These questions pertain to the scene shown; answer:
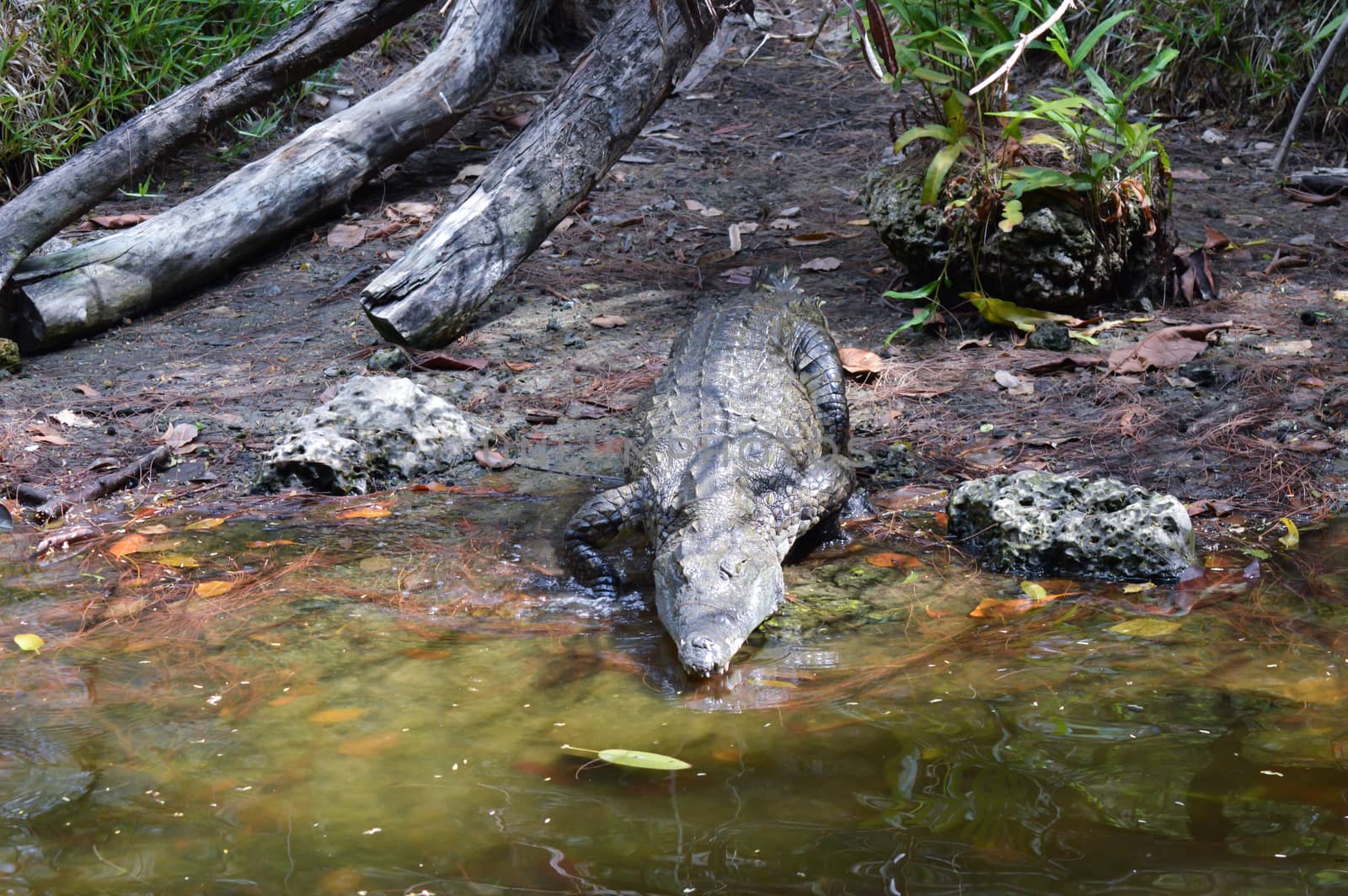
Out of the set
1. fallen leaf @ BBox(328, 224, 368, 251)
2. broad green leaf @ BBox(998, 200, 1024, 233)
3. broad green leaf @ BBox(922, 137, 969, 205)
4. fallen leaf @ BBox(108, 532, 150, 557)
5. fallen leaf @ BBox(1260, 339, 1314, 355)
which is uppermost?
broad green leaf @ BBox(922, 137, 969, 205)

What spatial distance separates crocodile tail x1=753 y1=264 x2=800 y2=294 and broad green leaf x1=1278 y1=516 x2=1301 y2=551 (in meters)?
2.30

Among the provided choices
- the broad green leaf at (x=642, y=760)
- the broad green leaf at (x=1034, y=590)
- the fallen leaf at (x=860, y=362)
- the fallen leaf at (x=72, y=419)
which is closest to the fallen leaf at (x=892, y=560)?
the broad green leaf at (x=1034, y=590)

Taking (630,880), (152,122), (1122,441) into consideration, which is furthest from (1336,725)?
(152,122)

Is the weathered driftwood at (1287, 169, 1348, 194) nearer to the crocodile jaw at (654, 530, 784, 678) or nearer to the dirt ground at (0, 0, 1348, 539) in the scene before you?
the dirt ground at (0, 0, 1348, 539)

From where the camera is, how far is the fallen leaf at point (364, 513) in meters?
3.98

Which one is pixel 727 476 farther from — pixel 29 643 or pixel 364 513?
pixel 29 643

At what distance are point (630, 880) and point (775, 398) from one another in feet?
7.85

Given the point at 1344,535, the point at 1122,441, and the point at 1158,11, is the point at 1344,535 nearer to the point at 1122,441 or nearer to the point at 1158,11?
the point at 1122,441

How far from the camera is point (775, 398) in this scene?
13.4 feet

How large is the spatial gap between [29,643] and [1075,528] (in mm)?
2950

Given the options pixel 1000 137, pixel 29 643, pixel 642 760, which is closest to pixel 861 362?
pixel 1000 137

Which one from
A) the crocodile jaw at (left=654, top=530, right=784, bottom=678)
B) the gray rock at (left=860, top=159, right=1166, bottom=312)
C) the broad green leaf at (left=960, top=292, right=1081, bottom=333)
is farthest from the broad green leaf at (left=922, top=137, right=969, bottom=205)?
the crocodile jaw at (left=654, top=530, right=784, bottom=678)

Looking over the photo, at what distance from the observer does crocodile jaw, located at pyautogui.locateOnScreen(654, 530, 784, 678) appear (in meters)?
2.80

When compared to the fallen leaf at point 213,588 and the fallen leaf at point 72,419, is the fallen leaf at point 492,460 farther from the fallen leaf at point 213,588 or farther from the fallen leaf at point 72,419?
the fallen leaf at point 72,419
